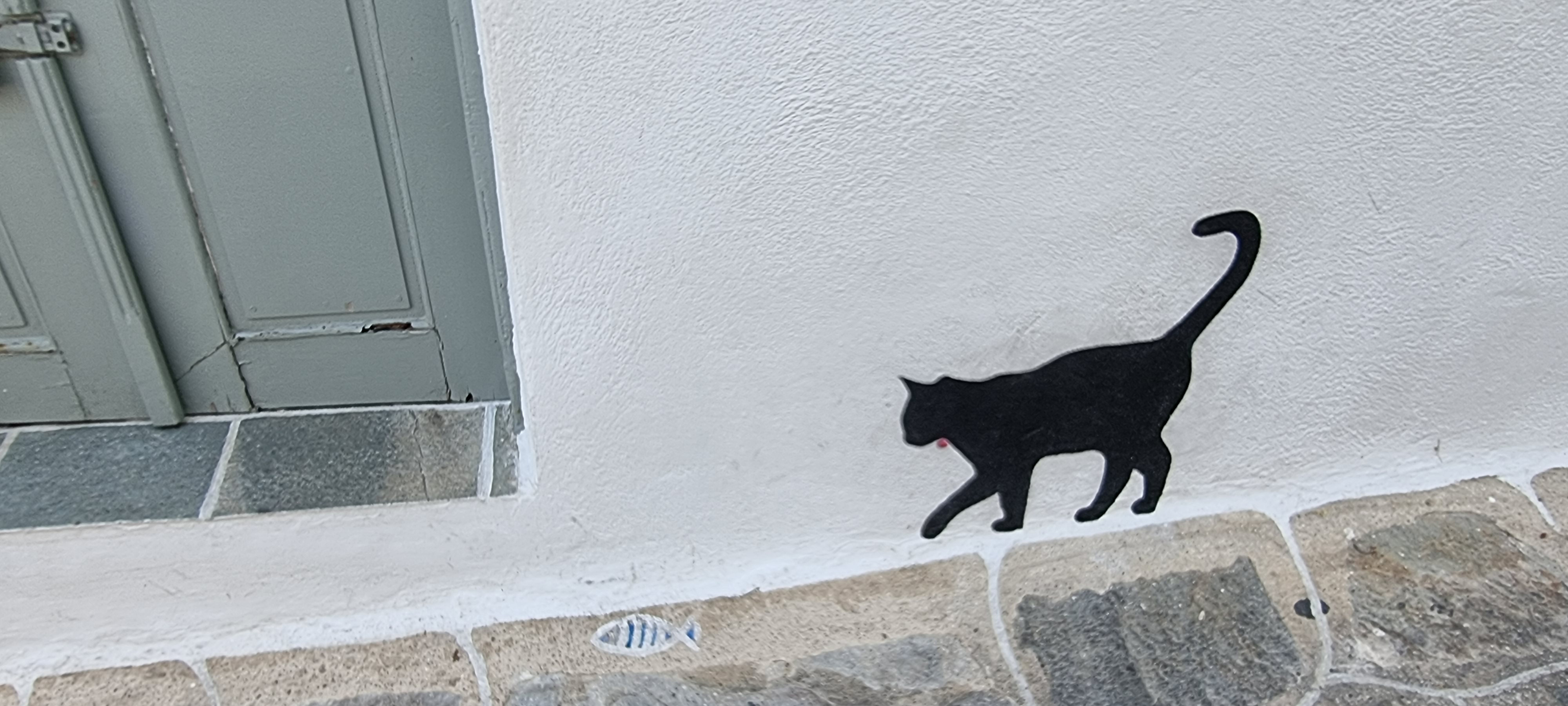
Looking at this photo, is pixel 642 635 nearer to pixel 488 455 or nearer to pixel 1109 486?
pixel 488 455

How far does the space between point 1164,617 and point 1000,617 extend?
315 millimetres

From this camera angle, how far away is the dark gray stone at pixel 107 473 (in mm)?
1671

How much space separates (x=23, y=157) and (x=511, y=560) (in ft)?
3.49

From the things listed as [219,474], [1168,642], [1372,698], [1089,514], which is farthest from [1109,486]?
[219,474]

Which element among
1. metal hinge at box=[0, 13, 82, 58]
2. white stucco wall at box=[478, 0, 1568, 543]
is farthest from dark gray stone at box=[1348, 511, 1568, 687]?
metal hinge at box=[0, 13, 82, 58]

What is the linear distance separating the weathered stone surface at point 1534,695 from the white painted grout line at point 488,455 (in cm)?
179

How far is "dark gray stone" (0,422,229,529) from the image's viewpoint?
1.67 meters

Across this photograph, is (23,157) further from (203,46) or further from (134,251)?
(203,46)

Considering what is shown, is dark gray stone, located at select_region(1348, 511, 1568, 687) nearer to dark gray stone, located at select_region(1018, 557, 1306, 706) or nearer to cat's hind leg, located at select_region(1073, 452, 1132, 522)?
dark gray stone, located at select_region(1018, 557, 1306, 706)

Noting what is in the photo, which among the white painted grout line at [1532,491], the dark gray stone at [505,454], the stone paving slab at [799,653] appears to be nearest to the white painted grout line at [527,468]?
the dark gray stone at [505,454]

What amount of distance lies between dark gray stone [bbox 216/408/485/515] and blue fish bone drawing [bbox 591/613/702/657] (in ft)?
1.23

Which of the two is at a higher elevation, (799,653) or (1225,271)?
(1225,271)

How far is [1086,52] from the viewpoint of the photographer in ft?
4.91

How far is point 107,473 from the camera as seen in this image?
1.75 meters
